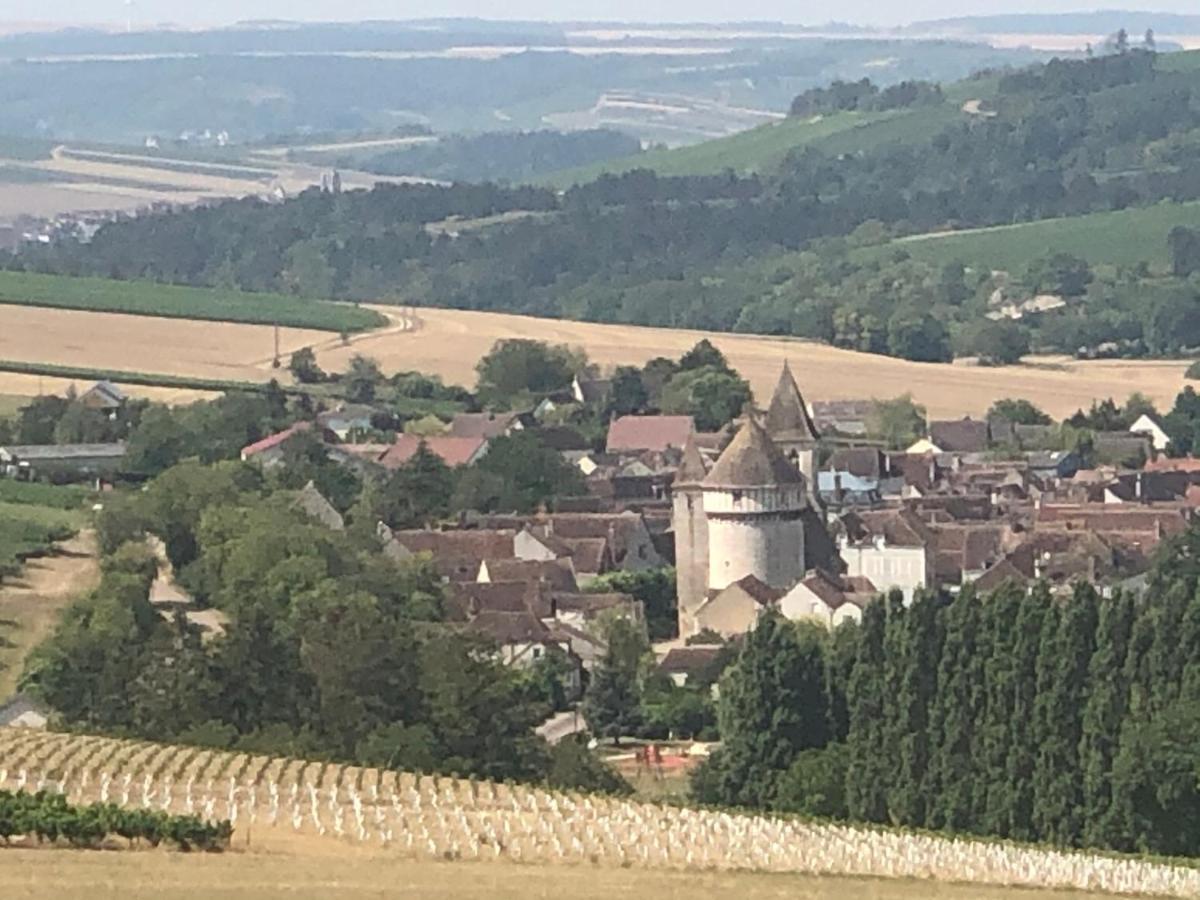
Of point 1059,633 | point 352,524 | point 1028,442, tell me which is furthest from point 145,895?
point 1028,442

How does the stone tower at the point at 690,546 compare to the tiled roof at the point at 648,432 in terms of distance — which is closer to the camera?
the stone tower at the point at 690,546

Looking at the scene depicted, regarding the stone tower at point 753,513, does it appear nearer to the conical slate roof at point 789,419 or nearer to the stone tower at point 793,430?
the stone tower at point 793,430

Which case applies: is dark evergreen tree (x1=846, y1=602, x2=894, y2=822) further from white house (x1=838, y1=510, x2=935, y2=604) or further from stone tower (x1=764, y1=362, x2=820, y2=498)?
stone tower (x1=764, y1=362, x2=820, y2=498)

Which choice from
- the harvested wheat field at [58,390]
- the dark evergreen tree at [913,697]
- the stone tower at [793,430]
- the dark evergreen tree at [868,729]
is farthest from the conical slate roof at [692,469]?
the harvested wheat field at [58,390]

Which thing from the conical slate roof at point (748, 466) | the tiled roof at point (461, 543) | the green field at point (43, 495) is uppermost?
the conical slate roof at point (748, 466)

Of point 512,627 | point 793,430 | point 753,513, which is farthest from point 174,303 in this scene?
point 512,627

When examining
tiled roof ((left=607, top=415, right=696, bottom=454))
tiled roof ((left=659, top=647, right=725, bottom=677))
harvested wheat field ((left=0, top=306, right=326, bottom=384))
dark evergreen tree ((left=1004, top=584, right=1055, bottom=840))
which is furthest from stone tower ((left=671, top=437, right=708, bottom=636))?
harvested wheat field ((left=0, top=306, right=326, bottom=384))
